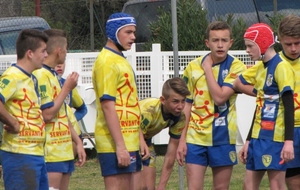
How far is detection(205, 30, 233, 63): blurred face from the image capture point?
22.3ft

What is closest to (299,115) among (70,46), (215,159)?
(215,159)

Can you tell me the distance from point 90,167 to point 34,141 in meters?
4.90

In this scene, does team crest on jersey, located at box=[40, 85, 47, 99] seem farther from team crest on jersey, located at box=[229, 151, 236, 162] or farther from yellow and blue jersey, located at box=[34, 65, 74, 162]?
team crest on jersey, located at box=[229, 151, 236, 162]

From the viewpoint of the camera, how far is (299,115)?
6398 millimetres

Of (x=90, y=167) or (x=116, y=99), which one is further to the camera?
(x=90, y=167)

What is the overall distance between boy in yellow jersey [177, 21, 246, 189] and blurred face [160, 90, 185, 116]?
1.10 ft

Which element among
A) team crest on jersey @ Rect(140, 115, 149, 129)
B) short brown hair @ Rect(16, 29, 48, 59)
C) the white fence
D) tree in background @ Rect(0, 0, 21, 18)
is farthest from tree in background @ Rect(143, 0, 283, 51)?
short brown hair @ Rect(16, 29, 48, 59)

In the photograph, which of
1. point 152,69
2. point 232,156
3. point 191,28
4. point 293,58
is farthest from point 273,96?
point 191,28

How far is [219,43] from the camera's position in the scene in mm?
6809

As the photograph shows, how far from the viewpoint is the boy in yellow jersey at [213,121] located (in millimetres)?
6789

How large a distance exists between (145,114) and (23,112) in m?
1.32

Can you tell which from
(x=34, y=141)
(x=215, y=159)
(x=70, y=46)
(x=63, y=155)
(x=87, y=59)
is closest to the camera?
(x=34, y=141)

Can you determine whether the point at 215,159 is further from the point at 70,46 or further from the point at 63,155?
the point at 70,46

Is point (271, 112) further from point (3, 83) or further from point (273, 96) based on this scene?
point (3, 83)
